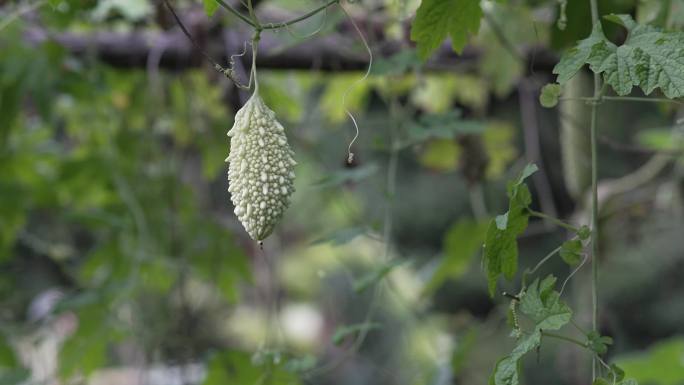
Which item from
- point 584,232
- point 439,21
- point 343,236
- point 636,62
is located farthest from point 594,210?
point 343,236

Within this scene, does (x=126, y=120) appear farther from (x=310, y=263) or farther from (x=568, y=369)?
(x=310, y=263)

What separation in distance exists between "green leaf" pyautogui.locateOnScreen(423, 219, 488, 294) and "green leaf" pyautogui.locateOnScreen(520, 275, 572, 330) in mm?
1016

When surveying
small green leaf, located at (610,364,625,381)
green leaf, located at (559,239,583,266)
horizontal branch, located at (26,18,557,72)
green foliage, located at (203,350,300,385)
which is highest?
horizontal branch, located at (26,18,557,72)

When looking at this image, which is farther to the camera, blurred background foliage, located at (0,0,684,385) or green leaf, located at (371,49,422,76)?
blurred background foliage, located at (0,0,684,385)

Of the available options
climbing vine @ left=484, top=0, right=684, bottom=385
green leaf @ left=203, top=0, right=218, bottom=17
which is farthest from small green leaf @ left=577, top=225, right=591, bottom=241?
green leaf @ left=203, top=0, right=218, bottom=17

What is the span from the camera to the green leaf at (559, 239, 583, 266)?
890mm

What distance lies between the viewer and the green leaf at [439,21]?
0.94 m

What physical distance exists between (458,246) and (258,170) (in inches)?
45.8

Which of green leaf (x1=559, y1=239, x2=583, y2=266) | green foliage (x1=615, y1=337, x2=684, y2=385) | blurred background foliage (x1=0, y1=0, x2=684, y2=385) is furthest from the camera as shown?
green foliage (x1=615, y1=337, x2=684, y2=385)

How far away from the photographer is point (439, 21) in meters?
0.95

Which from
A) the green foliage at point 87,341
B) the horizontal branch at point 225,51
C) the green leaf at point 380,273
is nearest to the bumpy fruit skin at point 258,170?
the green leaf at point 380,273

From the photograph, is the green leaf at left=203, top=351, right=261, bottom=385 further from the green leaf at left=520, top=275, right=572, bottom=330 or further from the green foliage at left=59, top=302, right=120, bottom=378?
the green leaf at left=520, top=275, right=572, bottom=330

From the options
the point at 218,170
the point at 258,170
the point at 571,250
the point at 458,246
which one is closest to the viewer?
the point at 258,170

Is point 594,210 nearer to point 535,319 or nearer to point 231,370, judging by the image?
point 535,319
